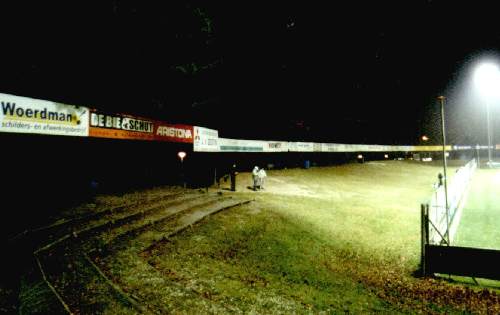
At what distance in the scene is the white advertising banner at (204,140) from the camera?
63.4ft

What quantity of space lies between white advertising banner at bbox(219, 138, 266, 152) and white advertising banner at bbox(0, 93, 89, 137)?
11.5 m

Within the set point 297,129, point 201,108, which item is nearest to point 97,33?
point 201,108

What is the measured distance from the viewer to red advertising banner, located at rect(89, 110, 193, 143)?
41.3 feet

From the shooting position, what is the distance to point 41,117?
1039 cm

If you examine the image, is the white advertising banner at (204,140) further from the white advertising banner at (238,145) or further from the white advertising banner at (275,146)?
the white advertising banner at (275,146)

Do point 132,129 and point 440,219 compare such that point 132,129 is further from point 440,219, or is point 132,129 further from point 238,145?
point 440,219

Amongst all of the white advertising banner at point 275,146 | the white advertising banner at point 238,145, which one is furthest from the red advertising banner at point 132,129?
the white advertising banner at point 275,146

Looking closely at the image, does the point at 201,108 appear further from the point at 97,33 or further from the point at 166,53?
the point at 97,33

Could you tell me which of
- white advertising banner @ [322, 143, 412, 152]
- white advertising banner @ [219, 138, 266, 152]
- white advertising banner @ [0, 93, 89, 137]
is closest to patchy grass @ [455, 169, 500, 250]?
white advertising banner @ [219, 138, 266, 152]

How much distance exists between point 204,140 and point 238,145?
489cm

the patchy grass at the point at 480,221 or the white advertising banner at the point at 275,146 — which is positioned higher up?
the white advertising banner at the point at 275,146

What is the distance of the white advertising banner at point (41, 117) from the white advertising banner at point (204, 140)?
7.81 metres

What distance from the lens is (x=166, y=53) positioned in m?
20.6

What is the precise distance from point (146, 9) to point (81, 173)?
10774 mm
